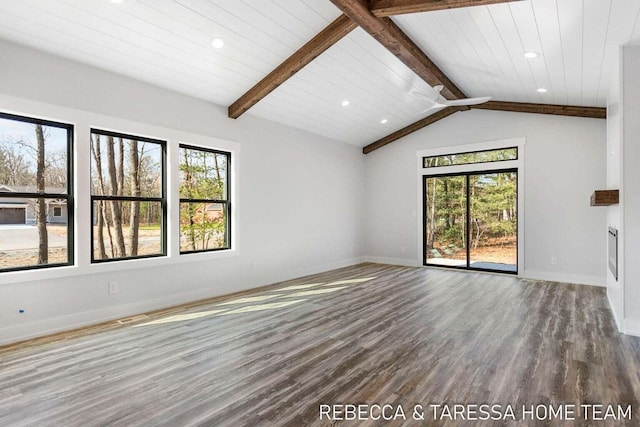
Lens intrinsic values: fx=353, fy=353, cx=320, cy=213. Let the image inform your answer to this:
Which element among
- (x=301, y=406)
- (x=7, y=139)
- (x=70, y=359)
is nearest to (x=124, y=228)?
(x=7, y=139)

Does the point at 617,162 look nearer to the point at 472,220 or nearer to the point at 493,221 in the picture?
the point at 493,221

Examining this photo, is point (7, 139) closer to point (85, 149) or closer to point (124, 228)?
point (85, 149)

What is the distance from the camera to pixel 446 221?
736cm

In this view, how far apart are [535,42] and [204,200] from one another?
4.49 meters

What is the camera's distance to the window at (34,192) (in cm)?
341

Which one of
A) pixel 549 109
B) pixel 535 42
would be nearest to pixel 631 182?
pixel 535 42

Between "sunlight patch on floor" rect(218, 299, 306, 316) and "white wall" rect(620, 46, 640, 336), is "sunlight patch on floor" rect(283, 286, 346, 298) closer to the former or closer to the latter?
"sunlight patch on floor" rect(218, 299, 306, 316)

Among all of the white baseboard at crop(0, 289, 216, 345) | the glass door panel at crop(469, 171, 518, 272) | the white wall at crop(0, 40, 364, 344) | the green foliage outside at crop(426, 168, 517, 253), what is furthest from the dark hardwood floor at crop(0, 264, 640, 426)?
the green foliage outside at crop(426, 168, 517, 253)

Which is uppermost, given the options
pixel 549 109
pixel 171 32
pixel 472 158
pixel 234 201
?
pixel 171 32

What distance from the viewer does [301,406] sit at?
2246 mm

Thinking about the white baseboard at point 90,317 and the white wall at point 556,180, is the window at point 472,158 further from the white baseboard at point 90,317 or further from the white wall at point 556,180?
the white baseboard at point 90,317

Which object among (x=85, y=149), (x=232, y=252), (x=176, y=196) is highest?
(x=85, y=149)

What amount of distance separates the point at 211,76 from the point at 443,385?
13.7ft

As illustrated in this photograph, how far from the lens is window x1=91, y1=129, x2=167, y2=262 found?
4051 mm
